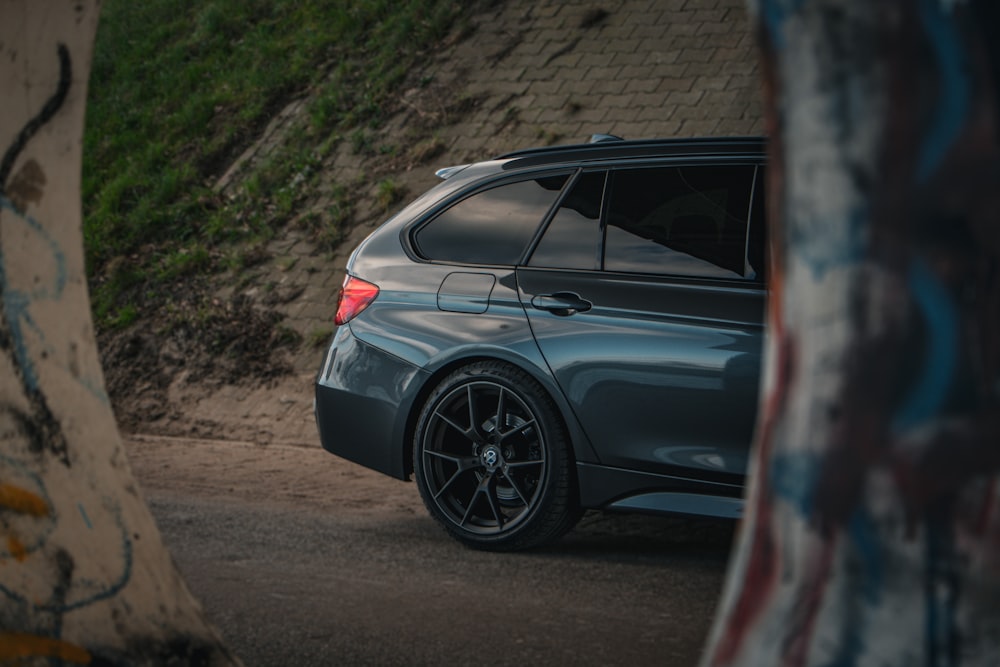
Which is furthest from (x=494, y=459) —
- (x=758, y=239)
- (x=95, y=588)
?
(x=95, y=588)

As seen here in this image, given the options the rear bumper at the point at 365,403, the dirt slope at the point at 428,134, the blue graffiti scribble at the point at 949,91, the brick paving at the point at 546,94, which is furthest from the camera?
the brick paving at the point at 546,94

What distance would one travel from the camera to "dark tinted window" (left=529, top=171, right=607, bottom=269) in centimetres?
540

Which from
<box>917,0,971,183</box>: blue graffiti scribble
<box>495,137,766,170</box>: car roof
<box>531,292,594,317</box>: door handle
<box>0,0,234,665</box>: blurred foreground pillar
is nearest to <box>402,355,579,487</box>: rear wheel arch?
<box>531,292,594,317</box>: door handle

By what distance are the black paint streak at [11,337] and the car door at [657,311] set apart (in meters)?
2.72

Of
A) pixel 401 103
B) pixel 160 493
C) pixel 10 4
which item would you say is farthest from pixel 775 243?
pixel 401 103

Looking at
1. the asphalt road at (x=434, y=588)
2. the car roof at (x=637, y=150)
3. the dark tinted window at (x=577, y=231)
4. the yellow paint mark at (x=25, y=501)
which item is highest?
the car roof at (x=637, y=150)

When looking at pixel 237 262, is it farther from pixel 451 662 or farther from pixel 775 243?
pixel 775 243

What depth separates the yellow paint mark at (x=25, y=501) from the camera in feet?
9.14

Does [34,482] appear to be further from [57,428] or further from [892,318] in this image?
[892,318]

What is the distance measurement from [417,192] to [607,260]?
701cm

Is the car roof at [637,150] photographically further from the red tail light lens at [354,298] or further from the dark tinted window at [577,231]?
the red tail light lens at [354,298]

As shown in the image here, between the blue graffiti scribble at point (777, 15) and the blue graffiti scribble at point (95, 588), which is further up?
the blue graffiti scribble at point (777, 15)

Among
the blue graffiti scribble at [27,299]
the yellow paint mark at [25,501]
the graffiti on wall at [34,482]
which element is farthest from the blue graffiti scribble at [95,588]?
the blue graffiti scribble at [27,299]

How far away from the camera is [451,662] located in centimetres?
397
